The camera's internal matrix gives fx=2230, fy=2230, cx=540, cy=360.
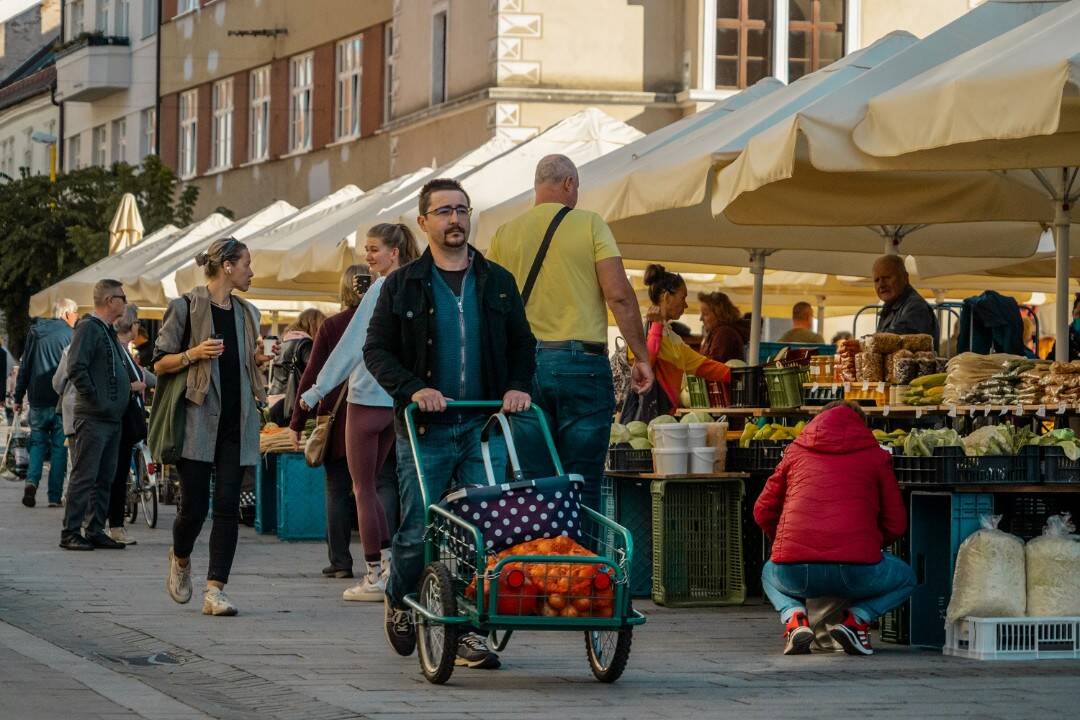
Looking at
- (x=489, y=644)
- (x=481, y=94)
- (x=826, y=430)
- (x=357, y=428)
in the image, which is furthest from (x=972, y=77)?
(x=481, y=94)

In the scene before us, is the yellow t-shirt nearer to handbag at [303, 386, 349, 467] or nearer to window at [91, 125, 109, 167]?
handbag at [303, 386, 349, 467]

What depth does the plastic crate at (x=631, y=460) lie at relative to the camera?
1210 cm

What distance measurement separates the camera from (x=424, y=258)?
29.0ft

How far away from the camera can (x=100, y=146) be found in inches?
2207

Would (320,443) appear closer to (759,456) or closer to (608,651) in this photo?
(759,456)

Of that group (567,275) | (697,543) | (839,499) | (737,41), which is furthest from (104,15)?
(839,499)

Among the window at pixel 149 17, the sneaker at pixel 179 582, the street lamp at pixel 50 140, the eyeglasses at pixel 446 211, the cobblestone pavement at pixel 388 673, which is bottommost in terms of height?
the cobblestone pavement at pixel 388 673

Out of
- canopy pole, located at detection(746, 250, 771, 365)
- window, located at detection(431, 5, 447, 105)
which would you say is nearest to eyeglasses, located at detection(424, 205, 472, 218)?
canopy pole, located at detection(746, 250, 771, 365)

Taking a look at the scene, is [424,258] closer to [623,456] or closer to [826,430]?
[826,430]

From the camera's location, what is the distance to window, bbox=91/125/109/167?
5531 centimetres

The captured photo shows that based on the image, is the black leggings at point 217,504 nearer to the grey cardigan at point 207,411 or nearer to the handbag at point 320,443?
the grey cardigan at point 207,411

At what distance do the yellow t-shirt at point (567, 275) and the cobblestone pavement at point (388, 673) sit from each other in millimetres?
1420

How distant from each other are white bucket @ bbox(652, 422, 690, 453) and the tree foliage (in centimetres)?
2960

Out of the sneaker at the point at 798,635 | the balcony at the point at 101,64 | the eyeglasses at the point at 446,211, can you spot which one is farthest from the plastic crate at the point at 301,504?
the balcony at the point at 101,64
